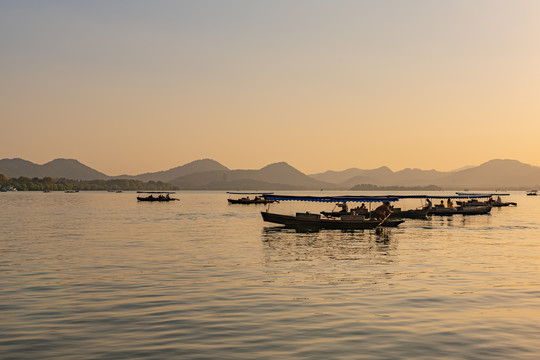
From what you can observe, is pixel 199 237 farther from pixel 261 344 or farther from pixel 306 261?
pixel 261 344

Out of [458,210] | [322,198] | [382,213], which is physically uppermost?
[322,198]

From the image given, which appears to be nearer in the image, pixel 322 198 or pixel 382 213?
pixel 382 213

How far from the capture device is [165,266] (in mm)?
38688

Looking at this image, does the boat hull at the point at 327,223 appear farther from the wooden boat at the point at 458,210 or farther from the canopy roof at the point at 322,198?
the wooden boat at the point at 458,210

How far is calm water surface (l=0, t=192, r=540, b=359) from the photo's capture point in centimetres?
1820

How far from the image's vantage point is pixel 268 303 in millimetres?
25422

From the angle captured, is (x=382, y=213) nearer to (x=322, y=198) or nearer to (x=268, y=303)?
(x=322, y=198)

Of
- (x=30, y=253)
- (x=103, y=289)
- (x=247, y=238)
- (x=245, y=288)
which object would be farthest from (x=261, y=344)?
(x=247, y=238)

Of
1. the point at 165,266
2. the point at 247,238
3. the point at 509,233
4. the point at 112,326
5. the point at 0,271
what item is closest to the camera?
the point at 112,326

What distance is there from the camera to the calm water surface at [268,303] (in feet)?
59.7

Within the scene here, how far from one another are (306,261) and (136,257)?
1438 centimetres

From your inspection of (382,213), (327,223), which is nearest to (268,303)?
(327,223)

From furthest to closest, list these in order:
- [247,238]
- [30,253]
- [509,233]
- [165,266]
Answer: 1. [509,233]
2. [247,238]
3. [30,253]
4. [165,266]

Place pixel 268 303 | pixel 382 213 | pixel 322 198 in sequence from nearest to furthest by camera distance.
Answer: pixel 268 303 → pixel 382 213 → pixel 322 198
